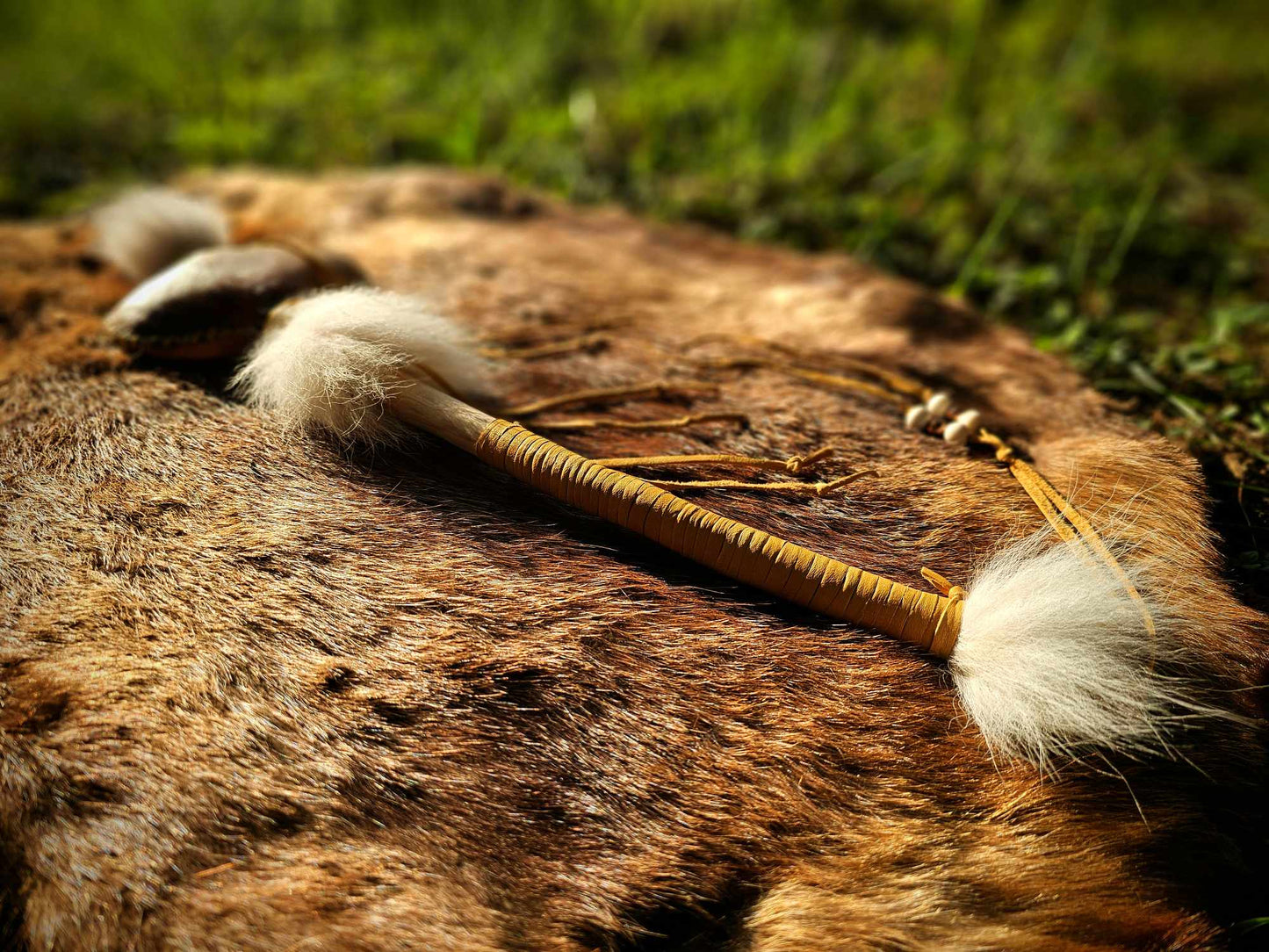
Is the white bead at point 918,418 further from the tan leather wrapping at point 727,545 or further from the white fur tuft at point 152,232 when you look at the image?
the white fur tuft at point 152,232

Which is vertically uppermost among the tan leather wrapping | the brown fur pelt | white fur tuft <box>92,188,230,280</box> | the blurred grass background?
the blurred grass background

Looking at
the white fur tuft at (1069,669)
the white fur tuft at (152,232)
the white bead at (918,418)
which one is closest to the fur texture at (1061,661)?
the white fur tuft at (1069,669)

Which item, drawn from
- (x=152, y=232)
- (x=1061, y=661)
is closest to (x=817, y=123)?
(x=152, y=232)

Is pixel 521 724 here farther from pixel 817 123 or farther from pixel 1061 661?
pixel 817 123

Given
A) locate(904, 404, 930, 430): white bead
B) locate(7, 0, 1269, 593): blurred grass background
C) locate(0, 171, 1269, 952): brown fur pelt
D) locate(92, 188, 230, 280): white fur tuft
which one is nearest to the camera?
locate(0, 171, 1269, 952): brown fur pelt

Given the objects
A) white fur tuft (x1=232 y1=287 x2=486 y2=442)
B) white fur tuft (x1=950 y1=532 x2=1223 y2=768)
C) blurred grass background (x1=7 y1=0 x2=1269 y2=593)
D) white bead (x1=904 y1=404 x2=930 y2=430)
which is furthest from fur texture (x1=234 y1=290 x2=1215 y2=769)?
white fur tuft (x1=232 y1=287 x2=486 y2=442)

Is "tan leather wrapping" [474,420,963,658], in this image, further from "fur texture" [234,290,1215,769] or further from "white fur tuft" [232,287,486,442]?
"white fur tuft" [232,287,486,442]

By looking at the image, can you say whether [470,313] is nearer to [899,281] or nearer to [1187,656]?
[899,281]
